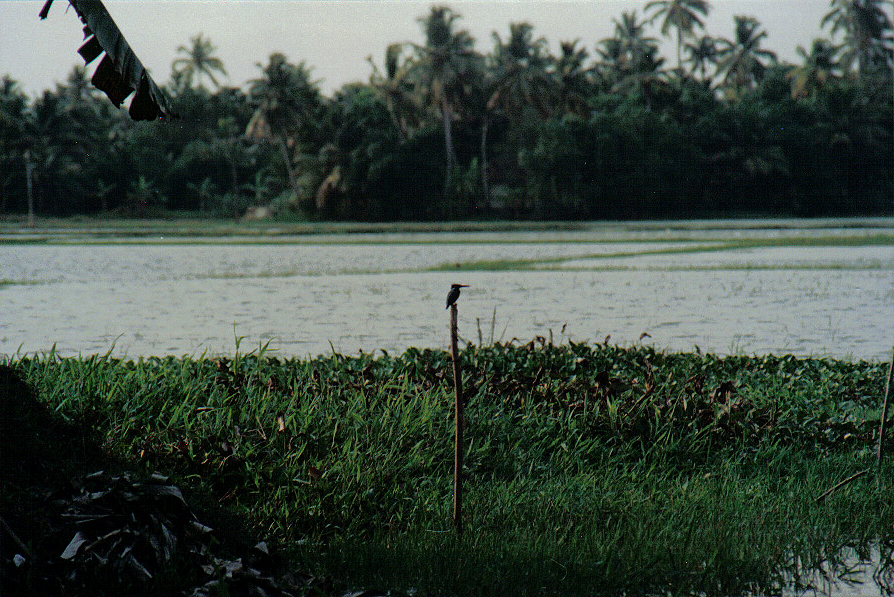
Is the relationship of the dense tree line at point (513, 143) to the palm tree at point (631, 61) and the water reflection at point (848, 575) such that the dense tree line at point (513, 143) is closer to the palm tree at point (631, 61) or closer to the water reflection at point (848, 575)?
the palm tree at point (631, 61)

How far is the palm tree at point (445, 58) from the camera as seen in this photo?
43.5 m

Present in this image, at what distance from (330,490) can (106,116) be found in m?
59.6

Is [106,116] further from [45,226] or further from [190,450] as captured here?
[190,450]

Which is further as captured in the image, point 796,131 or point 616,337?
point 796,131

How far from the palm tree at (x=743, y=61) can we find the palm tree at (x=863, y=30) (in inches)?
185

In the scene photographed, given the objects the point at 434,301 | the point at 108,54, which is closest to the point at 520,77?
the point at 434,301

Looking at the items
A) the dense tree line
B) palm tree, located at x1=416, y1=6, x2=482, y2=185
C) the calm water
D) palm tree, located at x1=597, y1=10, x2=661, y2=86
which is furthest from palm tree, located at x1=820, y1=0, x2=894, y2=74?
the calm water

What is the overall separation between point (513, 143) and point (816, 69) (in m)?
19.1

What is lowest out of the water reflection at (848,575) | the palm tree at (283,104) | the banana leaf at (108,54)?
the water reflection at (848,575)

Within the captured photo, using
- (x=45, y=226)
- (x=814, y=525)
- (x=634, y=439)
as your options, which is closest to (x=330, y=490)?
(x=634, y=439)

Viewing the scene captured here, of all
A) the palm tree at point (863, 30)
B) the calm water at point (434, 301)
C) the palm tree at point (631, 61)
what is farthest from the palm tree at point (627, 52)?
the calm water at point (434, 301)

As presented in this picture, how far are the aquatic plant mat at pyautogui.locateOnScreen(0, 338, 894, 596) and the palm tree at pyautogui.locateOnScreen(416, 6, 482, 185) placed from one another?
40.3 m

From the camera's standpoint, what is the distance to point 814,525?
11.7 ft

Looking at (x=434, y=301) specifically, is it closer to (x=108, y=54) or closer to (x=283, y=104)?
(x=108, y=54)
